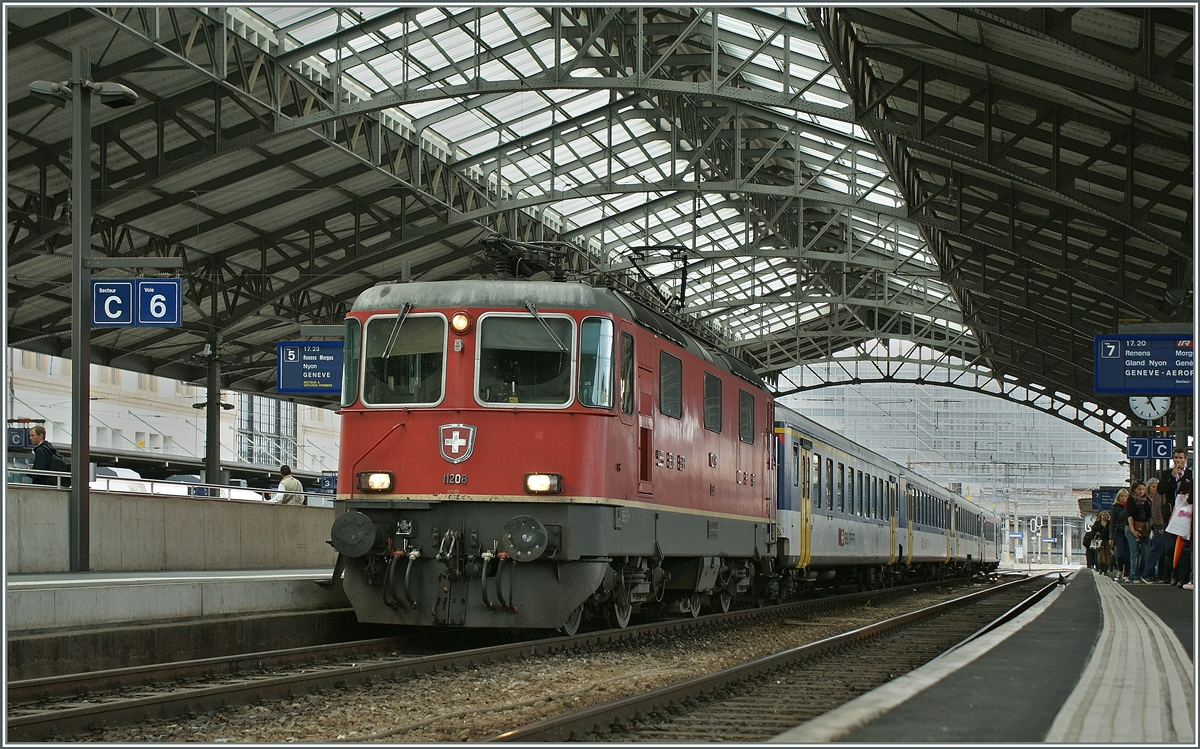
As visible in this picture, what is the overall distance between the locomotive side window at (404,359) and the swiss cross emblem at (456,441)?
0.34 m

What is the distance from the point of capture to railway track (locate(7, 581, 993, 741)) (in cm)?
738

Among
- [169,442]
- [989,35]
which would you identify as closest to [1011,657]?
[989,35]

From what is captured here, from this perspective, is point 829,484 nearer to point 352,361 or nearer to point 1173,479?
point 1173,479

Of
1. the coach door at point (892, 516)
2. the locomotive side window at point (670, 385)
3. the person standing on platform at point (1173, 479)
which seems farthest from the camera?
the coach door at point (892, 516)

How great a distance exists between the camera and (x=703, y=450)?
13.7m

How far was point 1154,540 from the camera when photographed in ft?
72.5

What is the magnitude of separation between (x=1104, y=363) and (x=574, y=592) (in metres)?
14.3

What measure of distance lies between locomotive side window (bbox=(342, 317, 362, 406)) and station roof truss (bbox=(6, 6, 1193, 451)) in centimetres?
336

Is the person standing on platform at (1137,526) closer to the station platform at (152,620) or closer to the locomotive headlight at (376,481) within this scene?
the station platform at (152,620)

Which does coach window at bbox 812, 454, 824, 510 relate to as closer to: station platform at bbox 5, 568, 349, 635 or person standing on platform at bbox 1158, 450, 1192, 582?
person standing on platform at bbox 1158, 450, 1192, 582

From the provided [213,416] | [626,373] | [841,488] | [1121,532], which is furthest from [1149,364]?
[213,416]

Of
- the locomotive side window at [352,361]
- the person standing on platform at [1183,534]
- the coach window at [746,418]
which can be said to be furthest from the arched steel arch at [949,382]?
the locomotive side window at [352,361]

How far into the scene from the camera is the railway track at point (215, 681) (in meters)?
7.38

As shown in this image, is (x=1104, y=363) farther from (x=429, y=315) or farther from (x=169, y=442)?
(x=169, y=442)
